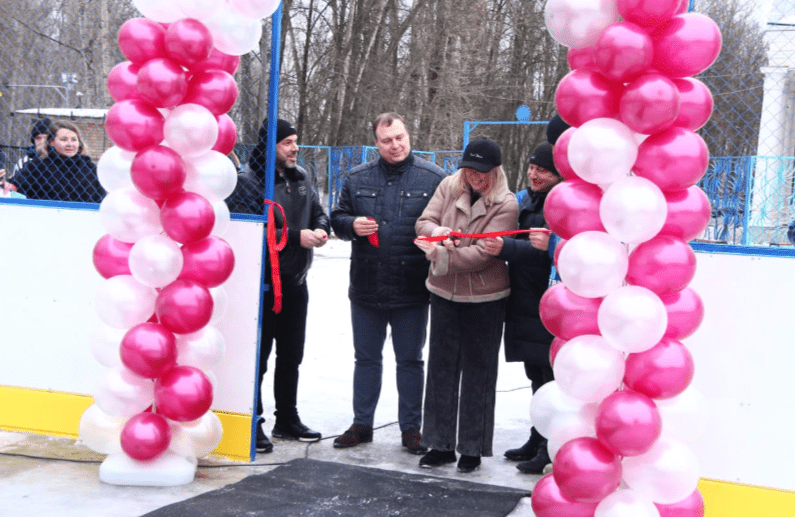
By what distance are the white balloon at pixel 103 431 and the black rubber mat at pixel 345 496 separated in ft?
1.81

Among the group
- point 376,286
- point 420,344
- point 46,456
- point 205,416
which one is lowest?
point 46,456

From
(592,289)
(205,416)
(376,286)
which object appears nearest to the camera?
(592,289)

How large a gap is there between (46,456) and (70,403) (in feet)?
1.20

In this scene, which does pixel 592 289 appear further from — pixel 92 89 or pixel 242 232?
pixel 92 89

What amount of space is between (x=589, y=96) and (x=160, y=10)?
2.01 m

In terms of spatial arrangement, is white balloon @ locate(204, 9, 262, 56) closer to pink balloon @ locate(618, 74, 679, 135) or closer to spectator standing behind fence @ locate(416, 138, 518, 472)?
spectator standing behind fence @ locate(416, 138, 518, 472)

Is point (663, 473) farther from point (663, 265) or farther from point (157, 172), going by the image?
point (157, 172)

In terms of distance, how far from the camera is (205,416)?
4195 mm

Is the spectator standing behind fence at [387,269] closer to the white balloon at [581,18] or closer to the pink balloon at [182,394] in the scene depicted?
the pink balloon at [182,394]

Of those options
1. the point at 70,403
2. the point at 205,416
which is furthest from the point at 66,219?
the point at 205,416

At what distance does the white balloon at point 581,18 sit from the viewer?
3.06 m

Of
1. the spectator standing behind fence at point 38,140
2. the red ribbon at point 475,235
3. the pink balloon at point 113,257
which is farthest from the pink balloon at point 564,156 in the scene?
the spectator standing behind fence at point 38,140

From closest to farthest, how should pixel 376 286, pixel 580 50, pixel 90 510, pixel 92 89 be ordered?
pixel 580 50
pixel 90 510
pixel 376 286
pixel 92 89

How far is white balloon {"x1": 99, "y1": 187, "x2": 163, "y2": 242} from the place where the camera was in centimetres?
392
